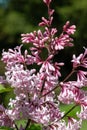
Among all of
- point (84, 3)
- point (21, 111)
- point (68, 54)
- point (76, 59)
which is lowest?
point (21, 111)

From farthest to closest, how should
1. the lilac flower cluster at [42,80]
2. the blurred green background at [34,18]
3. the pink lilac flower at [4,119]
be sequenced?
the blurred green background at [34,18], the pink lilac flower at [4,119], the lilac flower cluster at [42,80]

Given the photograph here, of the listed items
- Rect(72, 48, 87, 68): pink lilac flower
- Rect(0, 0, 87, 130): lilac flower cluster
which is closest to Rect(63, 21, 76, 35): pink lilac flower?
Rect(0, 0, 87, 130): lilac flower cluster

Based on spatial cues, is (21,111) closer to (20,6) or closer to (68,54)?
(68,54)

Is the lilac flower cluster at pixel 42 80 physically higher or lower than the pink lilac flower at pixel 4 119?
higher

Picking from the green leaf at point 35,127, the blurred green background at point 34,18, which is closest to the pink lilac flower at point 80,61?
the green leaf at point 35,127

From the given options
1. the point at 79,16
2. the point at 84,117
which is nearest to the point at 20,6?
the point at 79,16

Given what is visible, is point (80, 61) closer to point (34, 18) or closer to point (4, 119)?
point (4, 119)

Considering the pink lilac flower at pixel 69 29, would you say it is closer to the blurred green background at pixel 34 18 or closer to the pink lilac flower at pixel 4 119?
the pink lilac flower at pixel 4 119

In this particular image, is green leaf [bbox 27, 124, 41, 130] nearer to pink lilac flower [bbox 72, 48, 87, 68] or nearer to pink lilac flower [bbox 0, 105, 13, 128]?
pink lilac flower [bbox 0, 105, 13, 128]
